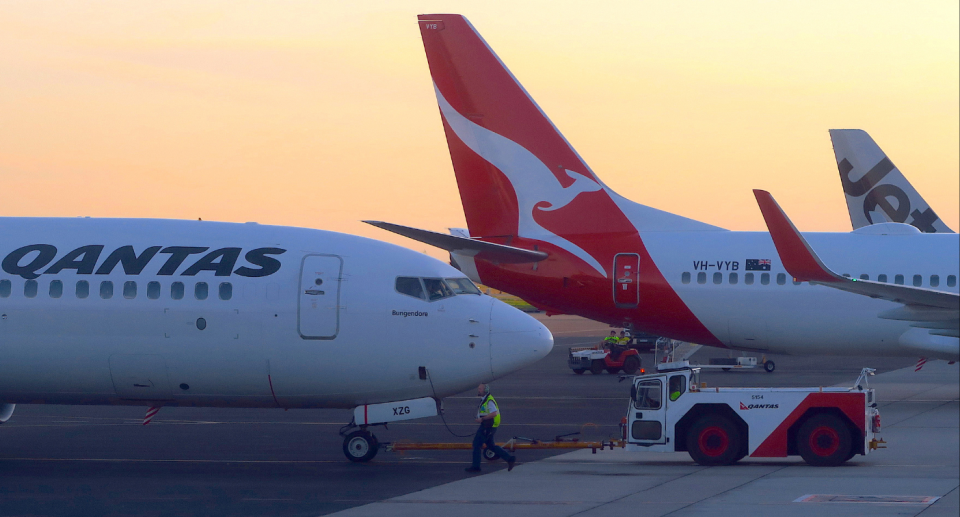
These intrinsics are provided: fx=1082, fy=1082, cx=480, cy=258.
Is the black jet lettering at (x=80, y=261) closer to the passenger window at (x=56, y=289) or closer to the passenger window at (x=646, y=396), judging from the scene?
the passenger window at (x=56, y=289)

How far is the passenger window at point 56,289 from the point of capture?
22.5 m

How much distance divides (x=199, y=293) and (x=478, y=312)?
19.0 feet

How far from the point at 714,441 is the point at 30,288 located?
14.4 metres

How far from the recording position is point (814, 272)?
67.5 ft

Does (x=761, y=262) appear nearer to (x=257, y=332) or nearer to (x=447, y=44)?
(x=447, y=44)

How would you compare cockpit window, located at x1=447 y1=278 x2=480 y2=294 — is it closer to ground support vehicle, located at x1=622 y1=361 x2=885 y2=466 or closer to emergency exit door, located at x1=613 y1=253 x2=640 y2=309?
ground support vehicle, located at x1=622 y1=361 x2=885 y2=466

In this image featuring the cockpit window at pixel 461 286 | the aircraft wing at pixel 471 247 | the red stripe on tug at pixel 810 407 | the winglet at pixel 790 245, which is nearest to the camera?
the winglet at pixel 790 245

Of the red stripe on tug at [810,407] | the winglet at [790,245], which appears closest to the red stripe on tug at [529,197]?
the winglet at [790,245]

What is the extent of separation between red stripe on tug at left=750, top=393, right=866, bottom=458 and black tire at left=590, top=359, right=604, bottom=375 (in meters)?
26.9

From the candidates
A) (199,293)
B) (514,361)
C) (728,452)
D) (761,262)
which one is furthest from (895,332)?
(199,293)

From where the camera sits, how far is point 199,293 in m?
22.4

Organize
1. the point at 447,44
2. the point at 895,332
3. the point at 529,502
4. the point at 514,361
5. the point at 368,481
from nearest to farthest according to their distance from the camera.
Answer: the point at 529,502 → the point at 368,481 → the point at 514,361 → the point at 895,332 → the point at 447,44

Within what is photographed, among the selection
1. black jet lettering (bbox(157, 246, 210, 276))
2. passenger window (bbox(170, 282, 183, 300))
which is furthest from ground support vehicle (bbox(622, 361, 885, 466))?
black jet lettering (bbox(157, 246, 210, 276))

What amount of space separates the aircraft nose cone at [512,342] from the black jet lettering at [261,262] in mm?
4662
